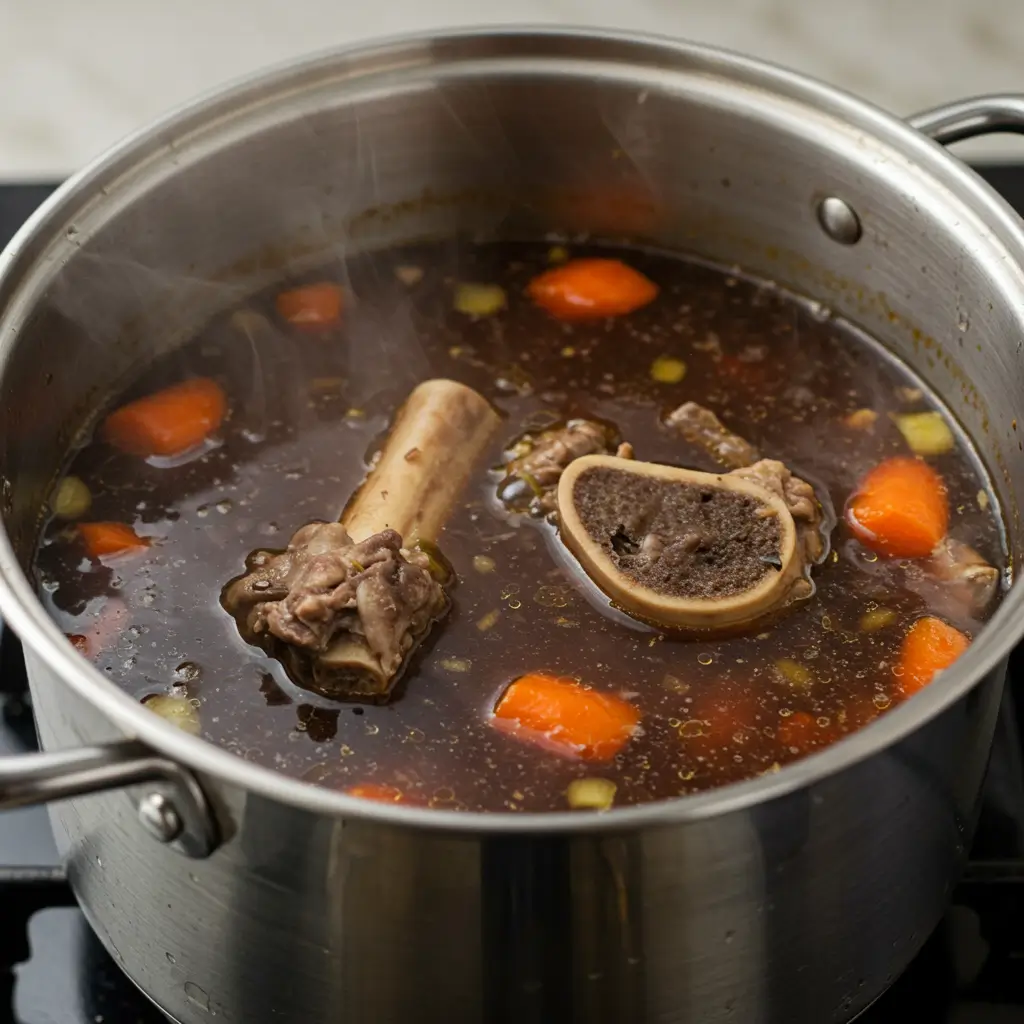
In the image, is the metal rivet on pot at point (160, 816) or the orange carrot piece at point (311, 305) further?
the orange carrot piece at point (311, 305)

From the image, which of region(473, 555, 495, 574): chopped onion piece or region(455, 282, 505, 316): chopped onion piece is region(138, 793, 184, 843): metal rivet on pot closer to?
region(473, 555, 495, 574): chopped onion piece

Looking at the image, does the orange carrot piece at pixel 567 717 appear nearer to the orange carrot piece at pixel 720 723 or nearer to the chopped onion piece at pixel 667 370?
the orange carrot piece at pixel 720 723

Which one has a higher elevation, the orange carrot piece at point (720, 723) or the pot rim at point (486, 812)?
the pot rim at point (486, 812)

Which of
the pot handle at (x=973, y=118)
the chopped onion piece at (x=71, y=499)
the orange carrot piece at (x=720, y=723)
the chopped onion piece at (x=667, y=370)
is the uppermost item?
the pot handle at (x=973, y=118)

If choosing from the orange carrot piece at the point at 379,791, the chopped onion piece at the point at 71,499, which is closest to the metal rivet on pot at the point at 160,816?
the orange carrot piece at the point at 379,791

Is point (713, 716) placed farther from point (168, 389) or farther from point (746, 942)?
point (168, 389)

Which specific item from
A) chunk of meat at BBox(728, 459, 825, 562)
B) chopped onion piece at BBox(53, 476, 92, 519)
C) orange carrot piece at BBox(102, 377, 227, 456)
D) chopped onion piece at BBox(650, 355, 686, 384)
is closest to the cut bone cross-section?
chunk of meat at BBox(728, 459, 825, 562)

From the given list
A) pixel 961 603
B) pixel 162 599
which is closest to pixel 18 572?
pixel 162 599

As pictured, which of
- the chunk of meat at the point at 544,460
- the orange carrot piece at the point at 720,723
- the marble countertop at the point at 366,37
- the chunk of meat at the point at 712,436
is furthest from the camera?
the marble countertop at the point at 366,37
